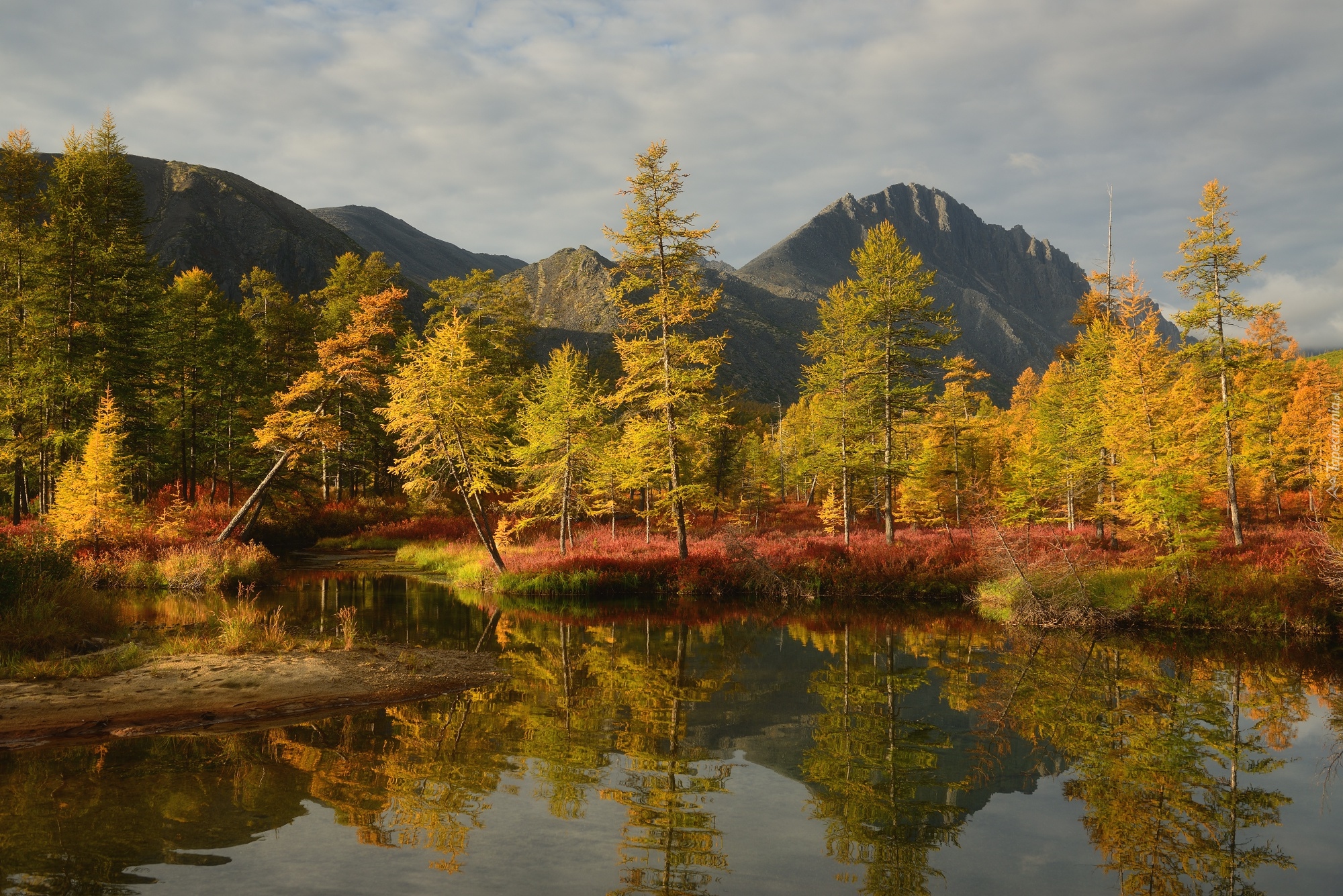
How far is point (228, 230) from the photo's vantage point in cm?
15675

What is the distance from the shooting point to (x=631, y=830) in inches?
287

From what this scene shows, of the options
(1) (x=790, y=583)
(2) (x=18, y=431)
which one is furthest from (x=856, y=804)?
(2) (x=18, y=431)

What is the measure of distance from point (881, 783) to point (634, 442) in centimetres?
1958

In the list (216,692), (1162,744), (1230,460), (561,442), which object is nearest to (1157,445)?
(1230,460)

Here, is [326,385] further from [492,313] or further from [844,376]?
[492,313]

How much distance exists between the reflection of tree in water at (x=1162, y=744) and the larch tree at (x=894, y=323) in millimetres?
14872

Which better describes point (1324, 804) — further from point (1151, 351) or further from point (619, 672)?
point (1151, 351)

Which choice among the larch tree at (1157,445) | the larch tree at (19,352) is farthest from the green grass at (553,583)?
the larch tree at (19,352)

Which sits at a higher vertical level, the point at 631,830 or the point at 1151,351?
the point at 1151,351

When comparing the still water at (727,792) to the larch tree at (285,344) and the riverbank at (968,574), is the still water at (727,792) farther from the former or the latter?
the larch tree at (285,344)

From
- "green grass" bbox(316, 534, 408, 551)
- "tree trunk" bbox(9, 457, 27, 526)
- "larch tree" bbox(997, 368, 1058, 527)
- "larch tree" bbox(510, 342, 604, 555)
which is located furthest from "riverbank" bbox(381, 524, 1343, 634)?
"tree trunk" bbox(9, 457, 27, 526)

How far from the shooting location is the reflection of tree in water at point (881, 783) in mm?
6941

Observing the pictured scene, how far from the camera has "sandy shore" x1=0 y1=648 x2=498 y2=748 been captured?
9.16 meters

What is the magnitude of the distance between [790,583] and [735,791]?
1802cm
